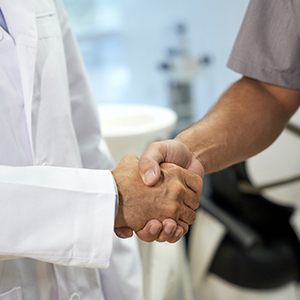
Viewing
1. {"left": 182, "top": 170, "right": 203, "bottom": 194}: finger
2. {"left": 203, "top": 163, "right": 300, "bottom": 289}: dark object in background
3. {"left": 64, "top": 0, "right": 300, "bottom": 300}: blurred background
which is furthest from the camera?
{"left": 203, "top": 163, "right": 300, "bottom": 289}: dark object in background

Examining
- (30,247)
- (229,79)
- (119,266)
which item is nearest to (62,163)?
(30,247)

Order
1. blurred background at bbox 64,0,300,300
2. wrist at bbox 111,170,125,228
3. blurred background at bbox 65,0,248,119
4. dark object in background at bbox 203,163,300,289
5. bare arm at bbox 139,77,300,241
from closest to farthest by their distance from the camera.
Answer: wrist at bbox 111,170,125,228, bare arm at bbox 139,77,300,241, blurred background at bbox 64,0,300,300, dark object in background at bbox 203,163,300,289, blurred background at bbox 65,0,248,119

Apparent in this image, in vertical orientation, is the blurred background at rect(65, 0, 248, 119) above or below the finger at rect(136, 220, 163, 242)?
below

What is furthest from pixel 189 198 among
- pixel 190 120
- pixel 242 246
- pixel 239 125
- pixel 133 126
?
pixel 190 120

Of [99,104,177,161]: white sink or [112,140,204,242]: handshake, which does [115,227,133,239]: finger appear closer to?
[112,140,204,242]: handshake

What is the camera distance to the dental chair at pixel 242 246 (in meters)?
1.79

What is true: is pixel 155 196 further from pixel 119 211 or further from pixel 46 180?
pixel 46 180

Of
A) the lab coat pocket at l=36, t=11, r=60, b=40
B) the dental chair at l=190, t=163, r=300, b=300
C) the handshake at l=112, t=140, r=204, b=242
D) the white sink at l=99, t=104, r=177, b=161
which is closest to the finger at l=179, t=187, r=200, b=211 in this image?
the handshake at l=112, t=140, r=204, b=242

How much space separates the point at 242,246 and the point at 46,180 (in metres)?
1.20

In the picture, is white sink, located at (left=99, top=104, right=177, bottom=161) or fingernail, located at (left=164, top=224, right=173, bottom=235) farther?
white sink, located at (left=99, top=104, right=177, bottom=161)

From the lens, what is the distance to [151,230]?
34.4 inches

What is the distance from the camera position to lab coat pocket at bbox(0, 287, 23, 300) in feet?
2.58

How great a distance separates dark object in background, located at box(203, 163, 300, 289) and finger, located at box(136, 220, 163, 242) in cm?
Result: 97

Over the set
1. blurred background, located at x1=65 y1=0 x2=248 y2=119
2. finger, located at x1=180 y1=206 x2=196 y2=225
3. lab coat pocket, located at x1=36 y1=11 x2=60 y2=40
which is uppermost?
lab coat pocket, located at x1=36 y1=11 x2=60 y2=40
